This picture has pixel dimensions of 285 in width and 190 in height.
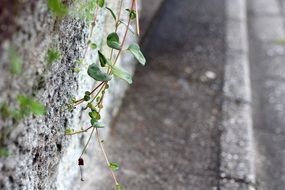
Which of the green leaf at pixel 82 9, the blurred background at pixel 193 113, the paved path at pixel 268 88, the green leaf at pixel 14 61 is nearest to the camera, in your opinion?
the green leaf at pixel 14 61

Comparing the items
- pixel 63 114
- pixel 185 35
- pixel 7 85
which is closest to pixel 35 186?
pixel 63 114

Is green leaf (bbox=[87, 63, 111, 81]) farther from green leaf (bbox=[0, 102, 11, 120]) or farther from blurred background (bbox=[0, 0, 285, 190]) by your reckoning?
green leaf (bbox=[0, 102, 11, 120])

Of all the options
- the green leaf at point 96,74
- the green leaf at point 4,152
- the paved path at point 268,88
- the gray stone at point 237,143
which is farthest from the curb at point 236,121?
the green leaf at point 4,152

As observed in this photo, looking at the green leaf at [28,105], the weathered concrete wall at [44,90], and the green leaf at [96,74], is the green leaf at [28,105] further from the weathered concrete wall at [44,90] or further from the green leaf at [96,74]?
the green leaf at [96,74]

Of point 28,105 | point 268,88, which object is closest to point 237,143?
point 268,88

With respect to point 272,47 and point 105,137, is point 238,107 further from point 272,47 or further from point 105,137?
point 272,47

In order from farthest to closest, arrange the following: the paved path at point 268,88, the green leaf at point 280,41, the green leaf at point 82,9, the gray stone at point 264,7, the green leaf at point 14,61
Result: the gray stone at point 264,7 → the green leaf at point 280,41 → the paved path at point 268,88 → the green leaf at point 82,9 → the green leaf at point 14,61

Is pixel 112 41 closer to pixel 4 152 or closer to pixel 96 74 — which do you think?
pixel 96 74
